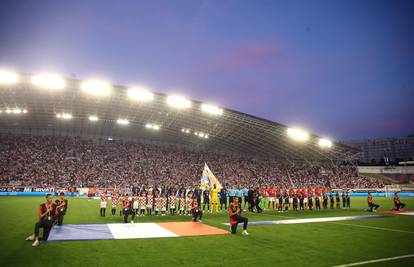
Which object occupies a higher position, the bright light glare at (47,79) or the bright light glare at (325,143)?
the bright light glare at (47,79)

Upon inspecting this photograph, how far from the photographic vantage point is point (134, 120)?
46.7 meters

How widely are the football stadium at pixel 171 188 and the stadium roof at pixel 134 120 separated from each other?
223mm

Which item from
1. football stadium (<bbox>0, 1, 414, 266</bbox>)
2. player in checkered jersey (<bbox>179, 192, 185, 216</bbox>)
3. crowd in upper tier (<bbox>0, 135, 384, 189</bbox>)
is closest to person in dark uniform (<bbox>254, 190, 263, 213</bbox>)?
football stadium (<bbox>0, 1, 414, 266</bbox>)

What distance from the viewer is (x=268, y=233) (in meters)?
12.6

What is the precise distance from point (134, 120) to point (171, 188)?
2897 centimetres

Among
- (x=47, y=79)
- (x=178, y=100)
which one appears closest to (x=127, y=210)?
(x=47, y=79)

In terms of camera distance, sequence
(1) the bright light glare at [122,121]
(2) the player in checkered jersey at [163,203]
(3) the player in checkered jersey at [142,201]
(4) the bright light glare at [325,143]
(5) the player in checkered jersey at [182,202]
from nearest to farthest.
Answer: (3) the player in checkered jersey at [142,201] → (2) the player in checkered jersey at [163,203] → (5) the player in checkered jersey at [182,202] → (1) the bright light glare at [122,121] → (4) the bright light glare at [325,143]

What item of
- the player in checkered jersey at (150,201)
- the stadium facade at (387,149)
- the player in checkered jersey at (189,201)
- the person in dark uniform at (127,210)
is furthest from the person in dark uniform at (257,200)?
the stadium facade at (387,149)

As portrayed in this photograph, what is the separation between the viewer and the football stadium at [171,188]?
927 centimetres

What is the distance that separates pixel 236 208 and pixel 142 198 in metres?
9.41

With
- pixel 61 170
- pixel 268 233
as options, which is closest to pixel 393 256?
pixel 268 233

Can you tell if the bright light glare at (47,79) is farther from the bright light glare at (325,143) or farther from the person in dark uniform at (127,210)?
the bright light glare at (325,143)

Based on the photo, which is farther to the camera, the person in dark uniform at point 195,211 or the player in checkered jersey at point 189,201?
the player in checkered jersey at point 189,201

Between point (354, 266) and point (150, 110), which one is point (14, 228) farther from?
point (150, 110)
